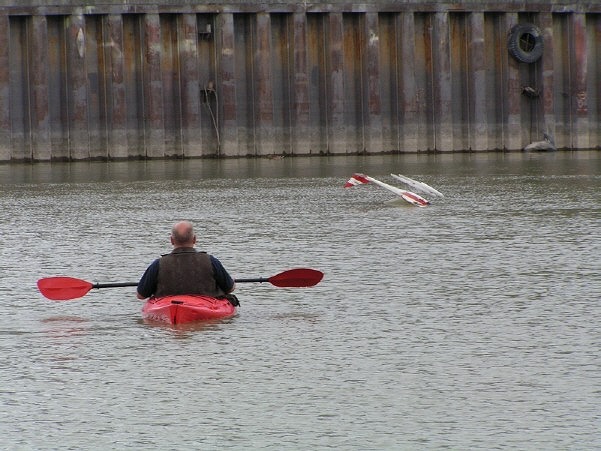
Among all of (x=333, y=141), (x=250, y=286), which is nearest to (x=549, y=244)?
(x=250, y=286)

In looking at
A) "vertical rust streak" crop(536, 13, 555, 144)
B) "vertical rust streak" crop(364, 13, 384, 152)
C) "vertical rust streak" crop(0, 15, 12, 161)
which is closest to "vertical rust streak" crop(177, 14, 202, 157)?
"vertical rust streak" crop(0, 15, 12, 161)

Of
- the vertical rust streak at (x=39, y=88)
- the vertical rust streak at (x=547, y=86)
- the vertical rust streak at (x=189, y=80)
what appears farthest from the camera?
the vertical rust streak at (x=547, y=86)

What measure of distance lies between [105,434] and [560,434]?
310 centimetres

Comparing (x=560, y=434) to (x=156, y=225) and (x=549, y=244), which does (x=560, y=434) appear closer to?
(x=549, y=244)

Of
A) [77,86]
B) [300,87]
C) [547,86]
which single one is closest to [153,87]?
[77,86]

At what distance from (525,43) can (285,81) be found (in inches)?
332

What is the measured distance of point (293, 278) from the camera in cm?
1706

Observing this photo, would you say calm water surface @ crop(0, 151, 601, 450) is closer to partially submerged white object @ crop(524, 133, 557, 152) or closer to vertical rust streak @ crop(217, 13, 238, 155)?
vertical rust streak @ crop(217, 13, 238, 155)

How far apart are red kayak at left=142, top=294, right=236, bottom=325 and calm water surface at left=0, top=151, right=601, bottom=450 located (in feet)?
0.67

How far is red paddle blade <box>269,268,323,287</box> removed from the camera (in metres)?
17.0

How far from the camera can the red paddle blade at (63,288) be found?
16531 millimetres

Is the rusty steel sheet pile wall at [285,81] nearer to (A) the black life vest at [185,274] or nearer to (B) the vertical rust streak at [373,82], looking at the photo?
(B) the vertical rust streak at [373,82]

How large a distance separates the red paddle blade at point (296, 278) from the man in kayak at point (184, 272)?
1618 mm

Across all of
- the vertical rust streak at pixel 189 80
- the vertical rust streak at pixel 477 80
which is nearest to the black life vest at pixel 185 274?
the vertical rust streak at pixel 189 80
